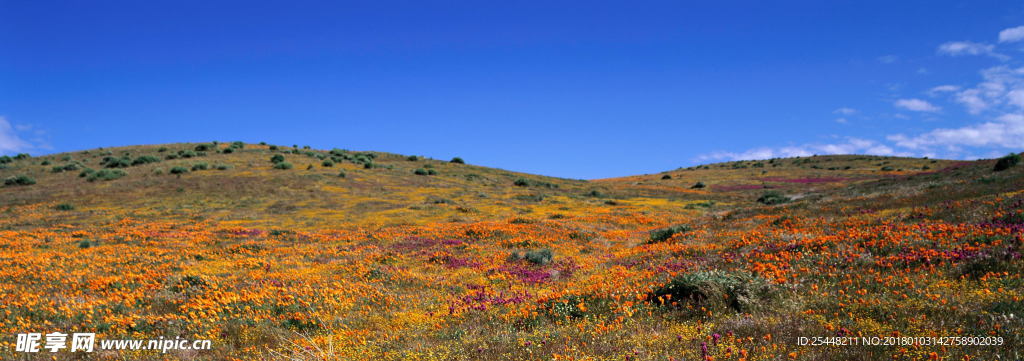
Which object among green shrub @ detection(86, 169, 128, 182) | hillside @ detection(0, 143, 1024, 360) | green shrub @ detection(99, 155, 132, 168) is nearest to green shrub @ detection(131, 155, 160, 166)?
green shrub @ detection(99, 155, 132, 168)

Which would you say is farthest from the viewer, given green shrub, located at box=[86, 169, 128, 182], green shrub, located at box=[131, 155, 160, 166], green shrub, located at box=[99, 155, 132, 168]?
green shrub, located at box=[131, 155, 160, 166]

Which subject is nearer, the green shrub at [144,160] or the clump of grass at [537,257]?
the clump of grass at [537,257]

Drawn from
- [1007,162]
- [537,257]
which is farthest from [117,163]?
[1007,162]

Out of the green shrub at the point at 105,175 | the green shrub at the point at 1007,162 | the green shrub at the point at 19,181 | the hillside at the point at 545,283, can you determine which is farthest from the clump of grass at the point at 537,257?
the green shrub at the point at 19,181

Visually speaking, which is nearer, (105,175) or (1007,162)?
(1007,162)

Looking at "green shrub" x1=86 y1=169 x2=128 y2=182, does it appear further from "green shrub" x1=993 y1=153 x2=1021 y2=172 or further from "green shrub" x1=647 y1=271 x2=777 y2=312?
"green shrub" x1=993 y1=153 x2=1021 y2=172

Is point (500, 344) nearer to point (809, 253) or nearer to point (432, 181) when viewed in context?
point (809, 253)

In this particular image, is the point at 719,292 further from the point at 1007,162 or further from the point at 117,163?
the point at 117,163

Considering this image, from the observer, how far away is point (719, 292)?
24.2 feet

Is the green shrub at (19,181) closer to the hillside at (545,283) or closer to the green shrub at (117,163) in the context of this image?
the green shrub at (117,163)

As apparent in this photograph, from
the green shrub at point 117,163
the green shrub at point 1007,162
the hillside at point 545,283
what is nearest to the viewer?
the hillside at point 545,283

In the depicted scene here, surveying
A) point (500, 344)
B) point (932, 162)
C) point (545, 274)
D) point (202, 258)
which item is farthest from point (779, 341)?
point (932, 162)

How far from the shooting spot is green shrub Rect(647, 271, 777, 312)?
7164 mm

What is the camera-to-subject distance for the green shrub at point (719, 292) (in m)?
7.16
